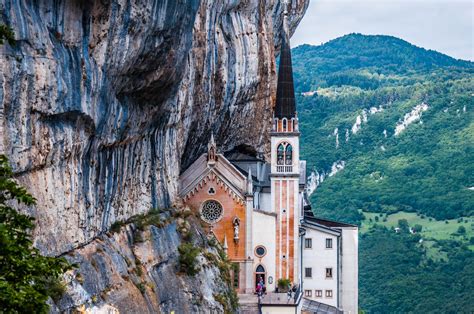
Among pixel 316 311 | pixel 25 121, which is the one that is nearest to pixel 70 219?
pixel 25 121

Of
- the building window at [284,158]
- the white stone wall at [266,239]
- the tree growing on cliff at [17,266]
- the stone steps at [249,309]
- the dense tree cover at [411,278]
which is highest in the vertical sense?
the building window at [284,158]

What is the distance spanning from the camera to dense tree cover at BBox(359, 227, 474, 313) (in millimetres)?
133500

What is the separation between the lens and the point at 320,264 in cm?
9281

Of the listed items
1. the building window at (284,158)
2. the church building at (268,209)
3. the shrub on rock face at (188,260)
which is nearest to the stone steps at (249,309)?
the church building at (268,209)

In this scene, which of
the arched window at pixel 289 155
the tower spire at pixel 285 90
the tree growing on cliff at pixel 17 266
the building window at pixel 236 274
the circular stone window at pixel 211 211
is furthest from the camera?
the tower spire at pixel 285 90

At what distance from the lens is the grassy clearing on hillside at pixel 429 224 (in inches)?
6526

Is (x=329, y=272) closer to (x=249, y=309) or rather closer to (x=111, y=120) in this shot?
(x=249, y=309)

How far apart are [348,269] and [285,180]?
12.9 metres

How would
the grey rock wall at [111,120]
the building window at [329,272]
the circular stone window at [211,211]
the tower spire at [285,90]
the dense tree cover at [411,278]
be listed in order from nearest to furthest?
the grey rock wall at [111,120] → the circular stone window at [211,211] → the tower spire at [285,90] → the building window at [329,272] → the dense tree cover at [411,278]

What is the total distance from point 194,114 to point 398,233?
305 ft

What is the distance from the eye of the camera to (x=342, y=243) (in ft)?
312

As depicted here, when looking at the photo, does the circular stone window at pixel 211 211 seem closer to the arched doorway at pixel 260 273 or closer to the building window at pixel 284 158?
the arched doorway at pixel 260 273

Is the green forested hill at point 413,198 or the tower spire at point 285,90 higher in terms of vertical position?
the tower spire at point 285,90

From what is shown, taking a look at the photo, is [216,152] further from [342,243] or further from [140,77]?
[140,77]
